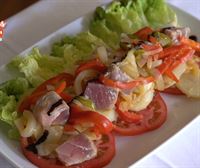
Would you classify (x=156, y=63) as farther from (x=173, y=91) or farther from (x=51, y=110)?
(x=51, y=110)

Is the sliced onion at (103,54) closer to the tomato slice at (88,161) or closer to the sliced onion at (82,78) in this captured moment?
the sliced onion at (82,78)

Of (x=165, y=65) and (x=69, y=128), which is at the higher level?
(x=69, y=128)

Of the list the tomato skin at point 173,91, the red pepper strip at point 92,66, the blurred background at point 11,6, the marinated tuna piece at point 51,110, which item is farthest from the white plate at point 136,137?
the blurred background at point 11,6

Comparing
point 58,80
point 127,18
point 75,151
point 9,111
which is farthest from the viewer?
point 127,18

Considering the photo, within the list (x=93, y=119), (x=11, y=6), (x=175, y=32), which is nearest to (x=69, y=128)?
(x=93, y=119)

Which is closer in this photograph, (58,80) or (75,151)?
(75,151)
